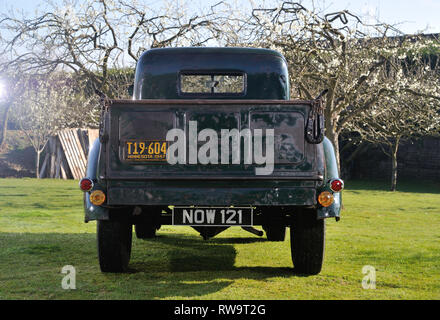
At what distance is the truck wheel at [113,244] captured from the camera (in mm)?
5137

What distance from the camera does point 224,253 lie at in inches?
277

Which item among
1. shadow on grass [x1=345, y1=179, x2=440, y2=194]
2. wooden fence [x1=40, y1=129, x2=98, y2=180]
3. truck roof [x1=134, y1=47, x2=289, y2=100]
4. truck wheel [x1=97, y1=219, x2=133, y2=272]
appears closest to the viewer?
truck wheel [x1=97, y1=219, x2=133, y2=272]

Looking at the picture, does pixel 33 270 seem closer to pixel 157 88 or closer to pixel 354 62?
pixel 157 88

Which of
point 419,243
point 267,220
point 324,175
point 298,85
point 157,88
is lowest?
point 419,243

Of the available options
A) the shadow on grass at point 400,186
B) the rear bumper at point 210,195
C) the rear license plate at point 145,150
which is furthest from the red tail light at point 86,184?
the shadow on grass at point 400,186

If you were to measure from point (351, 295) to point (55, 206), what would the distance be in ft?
34.0

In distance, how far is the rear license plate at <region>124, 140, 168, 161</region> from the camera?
4.65 m

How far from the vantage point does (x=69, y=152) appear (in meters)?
25.9

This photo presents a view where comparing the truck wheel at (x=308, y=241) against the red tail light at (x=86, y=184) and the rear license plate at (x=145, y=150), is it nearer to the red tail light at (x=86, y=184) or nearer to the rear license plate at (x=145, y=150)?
the rear license plate at (x=145, y=150)

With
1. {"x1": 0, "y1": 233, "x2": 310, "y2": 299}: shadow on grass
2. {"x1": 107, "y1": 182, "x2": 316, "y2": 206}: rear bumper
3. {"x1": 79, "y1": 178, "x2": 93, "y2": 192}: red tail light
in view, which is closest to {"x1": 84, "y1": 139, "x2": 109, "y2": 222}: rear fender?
{"x1": 79, "y1": 178, "x2": 93, "y2": 192}: red tail light

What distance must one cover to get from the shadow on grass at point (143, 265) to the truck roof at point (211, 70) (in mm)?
1875

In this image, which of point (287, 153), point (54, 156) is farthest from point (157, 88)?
point (54, 156)

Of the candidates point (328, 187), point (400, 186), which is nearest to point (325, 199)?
point (328, 187)

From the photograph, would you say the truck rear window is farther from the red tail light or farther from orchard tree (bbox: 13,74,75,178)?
orchard tree (bbox: 13,74,75,178)
